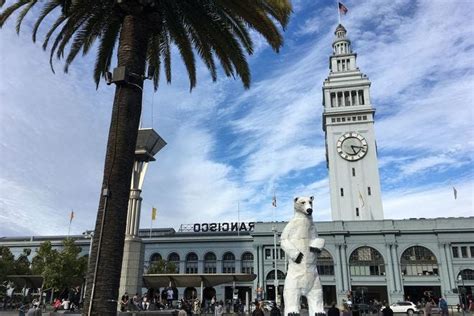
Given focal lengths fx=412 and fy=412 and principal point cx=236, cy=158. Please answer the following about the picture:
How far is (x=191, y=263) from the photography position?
211 ft

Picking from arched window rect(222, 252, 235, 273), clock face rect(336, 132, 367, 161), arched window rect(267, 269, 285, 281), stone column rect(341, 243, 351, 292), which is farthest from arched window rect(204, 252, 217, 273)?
clock face rect(336, 132, 367, 161)

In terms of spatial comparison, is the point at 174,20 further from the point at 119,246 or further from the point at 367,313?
the point at 367,313

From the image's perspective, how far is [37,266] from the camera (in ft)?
154

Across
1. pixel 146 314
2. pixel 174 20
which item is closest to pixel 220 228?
pixel 146 314

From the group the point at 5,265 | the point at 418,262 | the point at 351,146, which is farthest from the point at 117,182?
the point at 351,146

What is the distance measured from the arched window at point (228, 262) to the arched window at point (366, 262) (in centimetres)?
1754

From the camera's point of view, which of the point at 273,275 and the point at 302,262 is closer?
the point at 302,262

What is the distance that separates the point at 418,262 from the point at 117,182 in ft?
181

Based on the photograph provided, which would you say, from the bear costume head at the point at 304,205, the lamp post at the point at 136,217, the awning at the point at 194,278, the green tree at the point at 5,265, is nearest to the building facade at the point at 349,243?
the green tree at the point at 5,265

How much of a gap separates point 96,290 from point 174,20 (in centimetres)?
867

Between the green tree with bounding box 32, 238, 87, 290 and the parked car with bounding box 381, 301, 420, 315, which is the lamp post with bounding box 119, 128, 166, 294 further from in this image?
the parked car with bounding box 381, 301, 420, 315

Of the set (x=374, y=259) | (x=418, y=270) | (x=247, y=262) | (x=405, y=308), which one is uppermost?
(x=374, y=259)

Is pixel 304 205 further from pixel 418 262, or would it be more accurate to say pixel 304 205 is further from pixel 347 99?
pixel 347 99

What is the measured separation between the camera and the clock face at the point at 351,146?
226 feet
